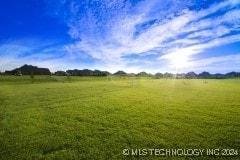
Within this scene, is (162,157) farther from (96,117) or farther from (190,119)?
(96,117)

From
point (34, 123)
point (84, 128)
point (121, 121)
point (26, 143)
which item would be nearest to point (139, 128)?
point (121, 121)

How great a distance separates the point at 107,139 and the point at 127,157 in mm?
1732

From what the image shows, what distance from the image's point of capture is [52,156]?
6.61 meters

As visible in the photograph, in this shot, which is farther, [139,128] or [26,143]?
[139,128]

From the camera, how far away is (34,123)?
10.7m

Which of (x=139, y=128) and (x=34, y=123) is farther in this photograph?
(x=34, y=123)

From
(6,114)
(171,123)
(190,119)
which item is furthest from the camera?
(6,114)

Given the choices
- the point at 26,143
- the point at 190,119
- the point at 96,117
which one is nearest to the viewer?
the point at 26,143

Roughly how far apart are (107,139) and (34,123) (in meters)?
5.18

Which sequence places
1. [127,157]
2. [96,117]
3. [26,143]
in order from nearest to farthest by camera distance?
1. [127,157]
2. [26,143]
3. [96,117]

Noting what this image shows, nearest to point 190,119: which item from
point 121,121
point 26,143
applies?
point 121,121

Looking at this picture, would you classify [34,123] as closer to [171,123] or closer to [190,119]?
[171,123]

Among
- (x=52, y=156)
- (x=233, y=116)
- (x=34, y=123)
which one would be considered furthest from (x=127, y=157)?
(x=233, y=116)

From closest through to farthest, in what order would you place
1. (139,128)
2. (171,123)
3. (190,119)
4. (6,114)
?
(139,128) < (171,123) < (190,119) < (6,114)
